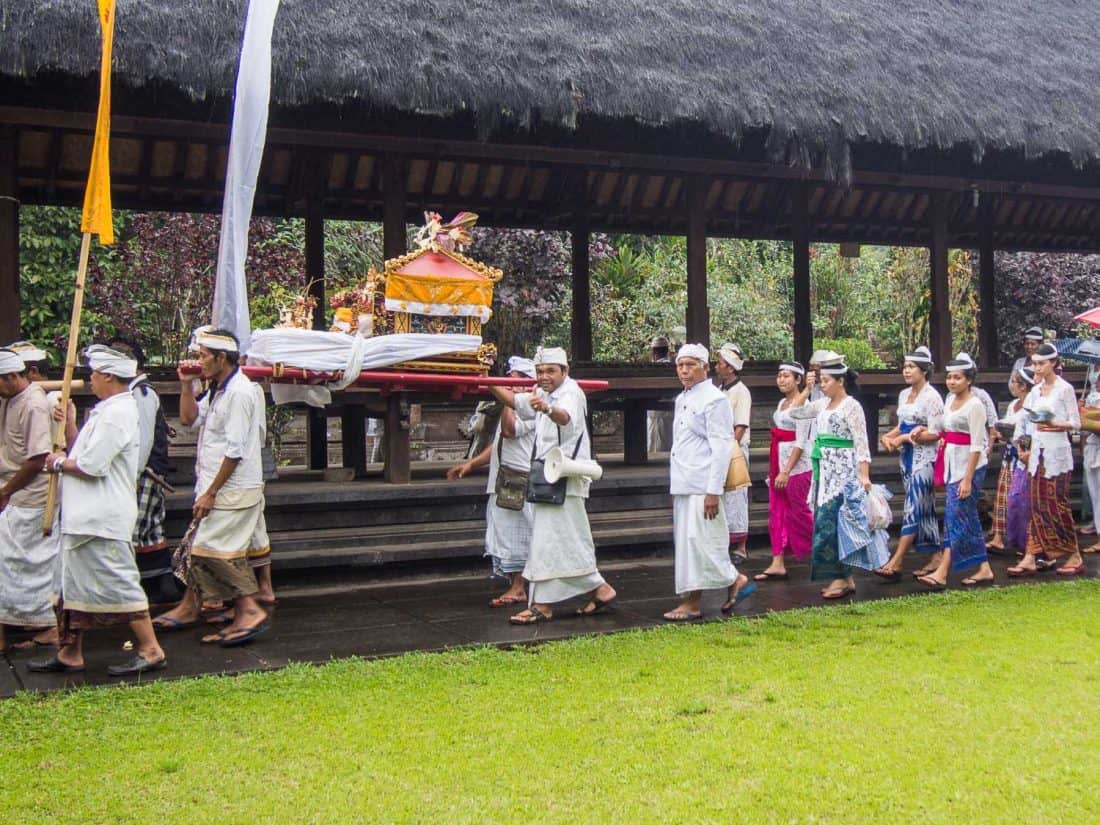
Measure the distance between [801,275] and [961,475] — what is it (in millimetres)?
5696

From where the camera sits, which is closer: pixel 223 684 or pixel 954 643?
pixel 223 684

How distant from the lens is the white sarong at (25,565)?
6.02m

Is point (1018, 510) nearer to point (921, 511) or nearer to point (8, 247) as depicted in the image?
point (921, 511)

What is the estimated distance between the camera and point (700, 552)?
6.73m

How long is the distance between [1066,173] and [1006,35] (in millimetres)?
1595

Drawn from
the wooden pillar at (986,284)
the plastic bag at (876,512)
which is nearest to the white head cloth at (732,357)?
the plastic bag at (876,512)

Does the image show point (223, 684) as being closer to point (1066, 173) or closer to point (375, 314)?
point (375, 314)

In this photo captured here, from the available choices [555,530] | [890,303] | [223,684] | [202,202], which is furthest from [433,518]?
[890,303]

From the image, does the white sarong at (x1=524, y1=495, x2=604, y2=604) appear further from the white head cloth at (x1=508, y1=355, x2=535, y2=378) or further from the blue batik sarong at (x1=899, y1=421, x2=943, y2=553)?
the blue batik sarong at (x1=899, y1=421, x2=943, y2=553)

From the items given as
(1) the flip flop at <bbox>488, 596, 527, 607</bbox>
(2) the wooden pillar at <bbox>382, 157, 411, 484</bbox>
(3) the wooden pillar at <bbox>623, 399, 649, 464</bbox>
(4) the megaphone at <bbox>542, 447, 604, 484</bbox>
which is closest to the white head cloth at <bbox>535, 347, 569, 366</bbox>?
(4) the megaphone at <bbox>542, 447, 604, 484</bbox>

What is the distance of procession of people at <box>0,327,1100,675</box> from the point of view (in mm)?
5594

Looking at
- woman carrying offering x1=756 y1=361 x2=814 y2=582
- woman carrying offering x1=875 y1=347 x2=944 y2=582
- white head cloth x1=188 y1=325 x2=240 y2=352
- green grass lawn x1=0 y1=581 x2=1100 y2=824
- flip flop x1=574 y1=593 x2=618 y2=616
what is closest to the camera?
green grass lawn x1=0 y1=581 x2=1100 y2=824

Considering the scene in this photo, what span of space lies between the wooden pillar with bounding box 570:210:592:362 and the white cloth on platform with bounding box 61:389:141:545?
22.3 ft

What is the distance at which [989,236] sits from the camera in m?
14.3
